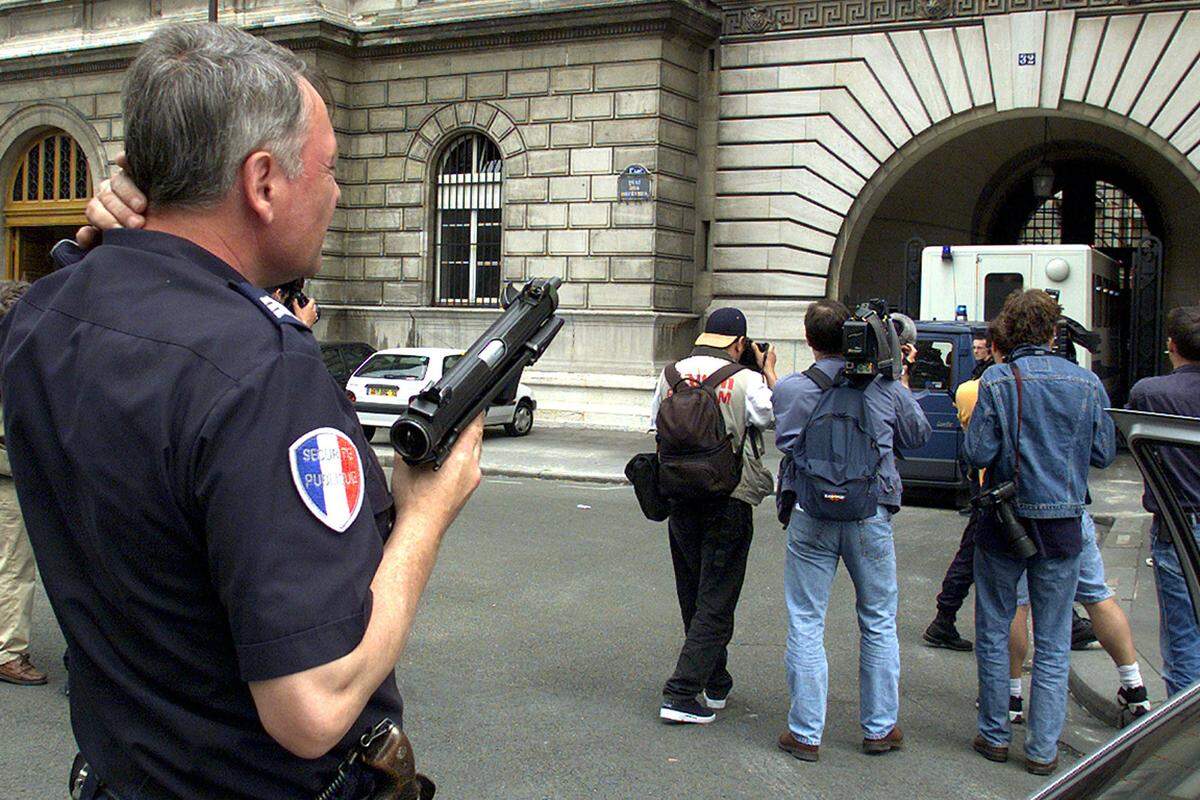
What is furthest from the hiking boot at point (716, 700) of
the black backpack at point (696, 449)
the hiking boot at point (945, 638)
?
the hiking boot at point (945, 638)

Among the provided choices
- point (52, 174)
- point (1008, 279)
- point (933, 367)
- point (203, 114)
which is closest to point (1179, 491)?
point (203, 114)

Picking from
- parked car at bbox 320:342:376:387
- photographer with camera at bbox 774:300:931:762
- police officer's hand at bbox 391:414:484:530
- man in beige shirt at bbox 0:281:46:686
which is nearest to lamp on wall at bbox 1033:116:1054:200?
parked car at bbox 320:342:376:387

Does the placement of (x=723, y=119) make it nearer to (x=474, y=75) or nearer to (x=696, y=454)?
(x=474, y=75)

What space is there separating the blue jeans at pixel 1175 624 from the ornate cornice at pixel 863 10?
15465 mm

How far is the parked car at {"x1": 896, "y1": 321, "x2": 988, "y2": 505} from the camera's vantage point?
42.3ft

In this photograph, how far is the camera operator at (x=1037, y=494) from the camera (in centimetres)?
530

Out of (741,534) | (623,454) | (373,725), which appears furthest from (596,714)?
(623,454)

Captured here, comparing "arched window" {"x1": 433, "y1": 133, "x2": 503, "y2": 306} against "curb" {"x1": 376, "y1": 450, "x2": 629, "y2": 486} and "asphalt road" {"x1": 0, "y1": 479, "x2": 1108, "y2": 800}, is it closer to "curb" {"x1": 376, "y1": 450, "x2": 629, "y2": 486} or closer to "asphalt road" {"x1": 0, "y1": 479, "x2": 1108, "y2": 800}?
"curb" {"x1": 376, "y1": 450, "x2": 629, "y2": 486}

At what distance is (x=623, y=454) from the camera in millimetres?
17422

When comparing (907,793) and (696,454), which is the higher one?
(696,454)

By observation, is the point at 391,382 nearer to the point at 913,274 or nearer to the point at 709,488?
the point at 913,274

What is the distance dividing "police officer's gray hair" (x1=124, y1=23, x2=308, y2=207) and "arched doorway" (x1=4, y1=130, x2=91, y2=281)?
1008 inches

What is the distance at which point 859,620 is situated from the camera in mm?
5480

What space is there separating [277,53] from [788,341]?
19.0 meters
